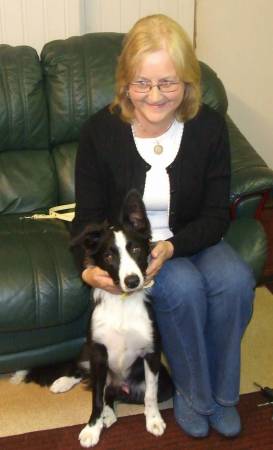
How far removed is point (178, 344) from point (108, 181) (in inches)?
24.6

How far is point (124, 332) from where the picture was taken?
5.76ft

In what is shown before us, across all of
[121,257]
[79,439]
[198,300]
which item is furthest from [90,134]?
[79,439]

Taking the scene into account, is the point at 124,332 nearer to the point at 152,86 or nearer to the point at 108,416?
the point at 108,416

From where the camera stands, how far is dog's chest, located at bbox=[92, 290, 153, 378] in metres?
1.75

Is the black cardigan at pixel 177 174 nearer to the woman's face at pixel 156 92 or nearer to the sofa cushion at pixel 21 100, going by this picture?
the woman's face at pixel 156 92

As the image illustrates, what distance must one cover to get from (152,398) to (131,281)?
535mm

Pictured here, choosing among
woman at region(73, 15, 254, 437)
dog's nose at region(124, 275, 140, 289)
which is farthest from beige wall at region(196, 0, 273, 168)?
dog's nose at region(124, 275, 140, 289)

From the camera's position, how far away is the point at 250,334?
2418 mm

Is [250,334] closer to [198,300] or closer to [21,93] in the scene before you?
[198,300]

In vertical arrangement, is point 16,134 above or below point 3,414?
above

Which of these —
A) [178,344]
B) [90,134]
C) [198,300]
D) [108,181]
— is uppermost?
[90,134]

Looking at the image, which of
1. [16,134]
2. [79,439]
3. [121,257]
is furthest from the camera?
[16,134]

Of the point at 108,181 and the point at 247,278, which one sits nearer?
the point at 247,278

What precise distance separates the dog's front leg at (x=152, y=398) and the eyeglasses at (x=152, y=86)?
34.4 inches
